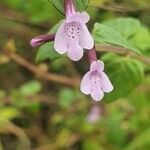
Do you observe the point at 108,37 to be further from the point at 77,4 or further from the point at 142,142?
the point at 142,142

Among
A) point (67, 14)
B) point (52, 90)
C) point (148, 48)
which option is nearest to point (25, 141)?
point (52, 90)

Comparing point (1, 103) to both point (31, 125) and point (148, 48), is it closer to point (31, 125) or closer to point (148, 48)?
point (31, 125)

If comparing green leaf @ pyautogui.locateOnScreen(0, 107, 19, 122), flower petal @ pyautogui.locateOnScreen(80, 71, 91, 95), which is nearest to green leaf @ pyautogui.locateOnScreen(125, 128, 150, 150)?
green leaf @ pyautogui.locateOnScreen(0, 107, 19, 122)

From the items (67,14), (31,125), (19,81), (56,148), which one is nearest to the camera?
(67,14)

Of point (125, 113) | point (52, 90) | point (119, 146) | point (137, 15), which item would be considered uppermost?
point (137, 15)

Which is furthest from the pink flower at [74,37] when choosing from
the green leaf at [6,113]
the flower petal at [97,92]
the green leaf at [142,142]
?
the green leaf at [6,113]

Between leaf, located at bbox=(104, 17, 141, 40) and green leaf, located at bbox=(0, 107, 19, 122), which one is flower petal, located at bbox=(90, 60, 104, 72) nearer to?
leaf, located at bbox=(104, 17, 141, 40)

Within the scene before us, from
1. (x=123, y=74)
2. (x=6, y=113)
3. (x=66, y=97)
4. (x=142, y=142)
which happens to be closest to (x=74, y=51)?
(x=123, y=74)

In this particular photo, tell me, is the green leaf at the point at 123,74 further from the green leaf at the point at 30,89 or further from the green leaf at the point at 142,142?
the green leaf at the point at 30,89
